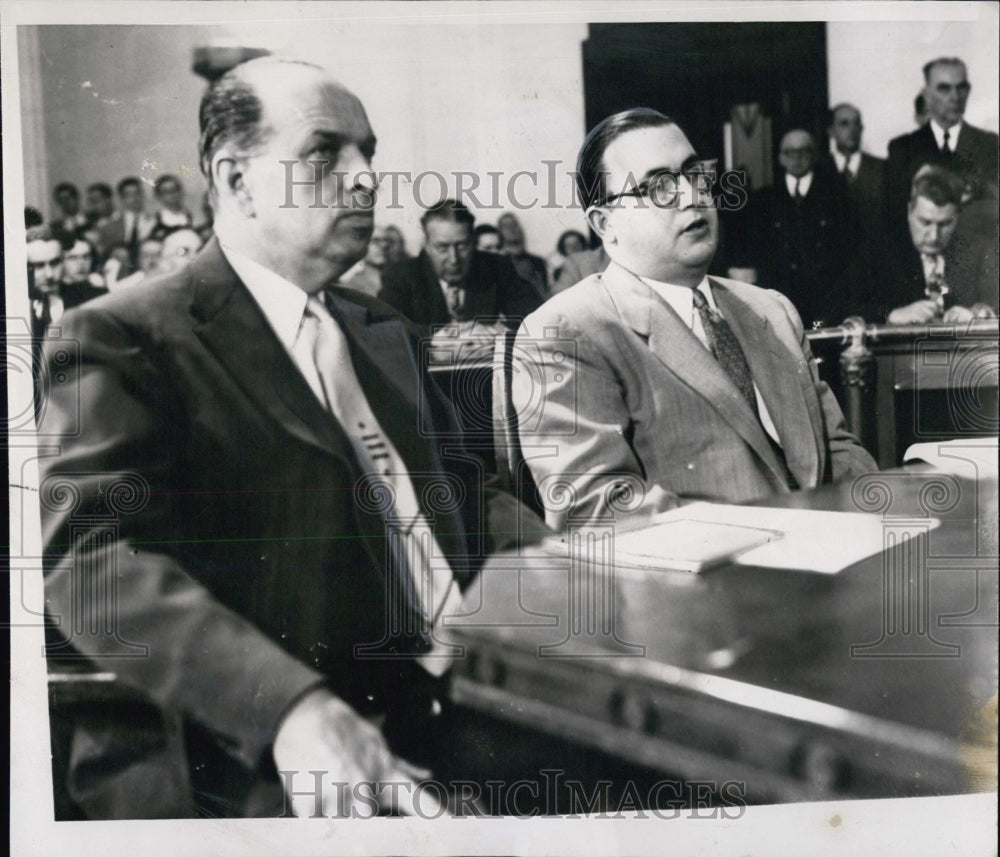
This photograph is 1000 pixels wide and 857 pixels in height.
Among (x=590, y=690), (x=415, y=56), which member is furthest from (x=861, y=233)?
(x=590, y=690)

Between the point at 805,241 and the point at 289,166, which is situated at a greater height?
the point at 289,166

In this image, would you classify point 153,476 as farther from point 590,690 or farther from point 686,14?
point 686,14

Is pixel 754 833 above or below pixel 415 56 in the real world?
below

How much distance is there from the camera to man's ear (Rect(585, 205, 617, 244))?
6.97ft

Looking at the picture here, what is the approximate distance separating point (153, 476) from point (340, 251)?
720 millimetres

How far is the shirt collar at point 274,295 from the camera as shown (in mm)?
2082

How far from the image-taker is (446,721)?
214cm

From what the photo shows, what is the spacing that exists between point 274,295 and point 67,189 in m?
0.57

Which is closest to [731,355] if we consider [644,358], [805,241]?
[644,358]

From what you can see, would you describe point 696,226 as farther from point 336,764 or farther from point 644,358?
point 336,764

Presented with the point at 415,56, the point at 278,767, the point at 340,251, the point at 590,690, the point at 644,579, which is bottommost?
the point at 278,767

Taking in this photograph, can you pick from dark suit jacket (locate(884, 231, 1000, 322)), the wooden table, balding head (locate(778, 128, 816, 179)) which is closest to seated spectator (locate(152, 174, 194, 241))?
the wooden table

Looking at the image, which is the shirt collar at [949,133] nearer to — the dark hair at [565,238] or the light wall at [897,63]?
the light wall at [897,63]

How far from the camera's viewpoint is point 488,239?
6.92 ft
